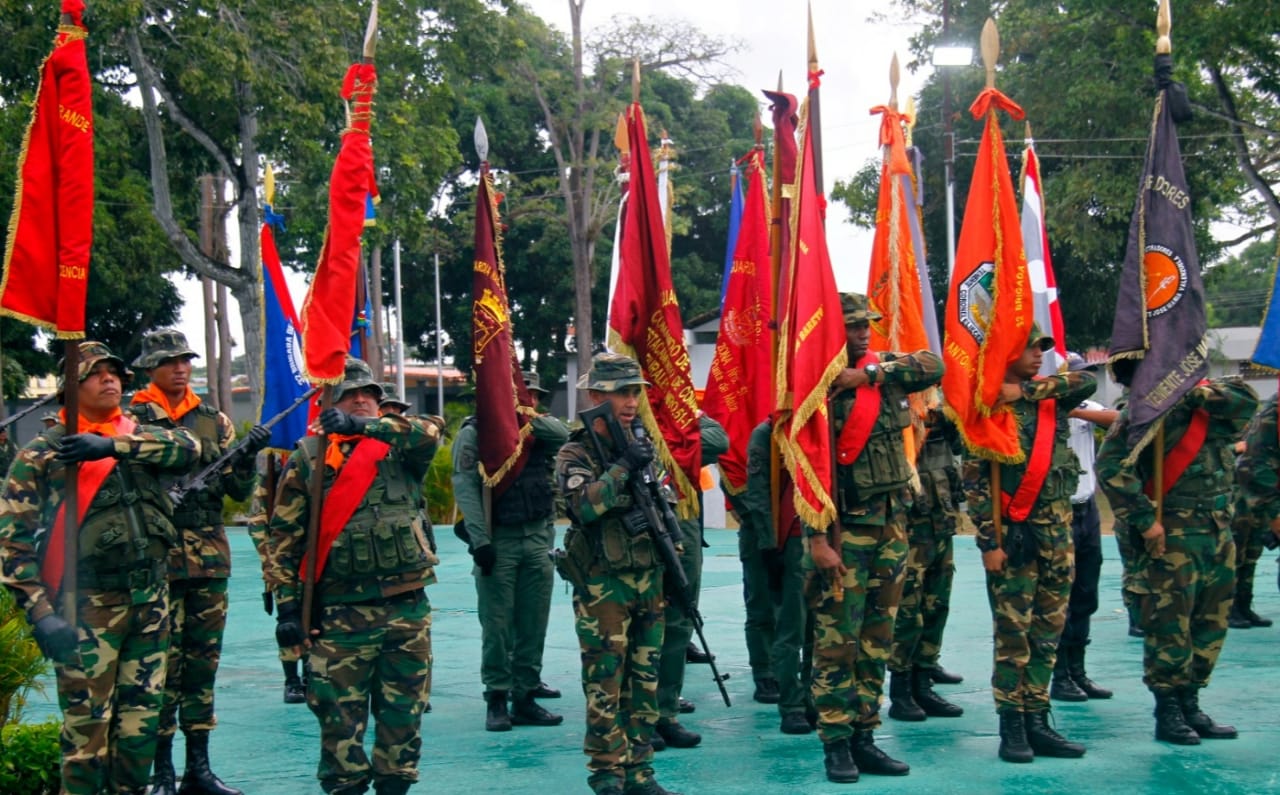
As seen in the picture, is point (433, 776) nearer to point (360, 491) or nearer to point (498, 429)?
point (360, 491)

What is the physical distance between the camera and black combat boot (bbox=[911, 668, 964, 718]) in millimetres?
7684

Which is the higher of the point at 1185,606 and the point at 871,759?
the point at 1185,606

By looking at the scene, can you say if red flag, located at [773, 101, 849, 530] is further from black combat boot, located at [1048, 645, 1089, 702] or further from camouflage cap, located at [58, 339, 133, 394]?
camouflage cap, located at [58, 339, 133, 394]

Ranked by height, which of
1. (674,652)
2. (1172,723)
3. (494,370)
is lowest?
(1172,723)

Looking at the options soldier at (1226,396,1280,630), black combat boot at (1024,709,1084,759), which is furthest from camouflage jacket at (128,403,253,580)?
soldier at (1226,396,1280,630)

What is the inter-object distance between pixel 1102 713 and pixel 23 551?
217 inches

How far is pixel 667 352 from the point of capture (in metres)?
7.96

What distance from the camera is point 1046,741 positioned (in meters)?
6.66

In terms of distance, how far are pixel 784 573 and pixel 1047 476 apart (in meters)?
1.56

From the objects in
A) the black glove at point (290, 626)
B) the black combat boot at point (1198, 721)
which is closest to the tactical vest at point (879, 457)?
the black combat boot at point (1198, 721)

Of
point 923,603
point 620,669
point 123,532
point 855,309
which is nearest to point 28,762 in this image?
point 123,532

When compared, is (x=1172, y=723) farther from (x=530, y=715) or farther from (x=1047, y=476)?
(x=530, y=715)

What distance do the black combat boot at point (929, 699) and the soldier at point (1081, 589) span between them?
2.35 ft

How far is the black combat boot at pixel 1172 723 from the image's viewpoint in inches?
269
